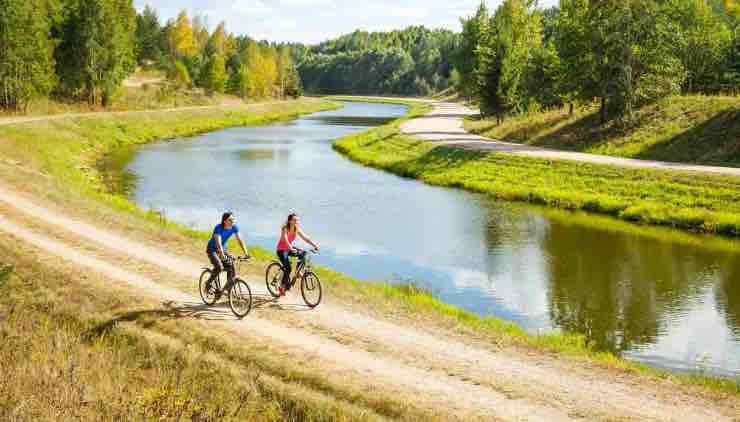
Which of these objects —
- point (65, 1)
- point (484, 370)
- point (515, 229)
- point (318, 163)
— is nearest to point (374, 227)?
point (515, 229)

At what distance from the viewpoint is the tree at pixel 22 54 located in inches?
2290

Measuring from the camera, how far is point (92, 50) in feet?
232

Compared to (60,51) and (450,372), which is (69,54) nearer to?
(60,51)

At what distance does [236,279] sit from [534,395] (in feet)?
22.3

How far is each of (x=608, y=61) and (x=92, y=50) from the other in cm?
5204

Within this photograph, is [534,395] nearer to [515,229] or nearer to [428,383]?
[428,383]

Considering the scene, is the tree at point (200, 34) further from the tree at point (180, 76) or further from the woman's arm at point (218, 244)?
the woman's arm at point (218, 244)

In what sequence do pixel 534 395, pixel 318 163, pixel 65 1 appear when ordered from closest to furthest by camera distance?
pixel 534 395 → pixel 318 163 → pixel 65 1

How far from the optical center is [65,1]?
74812 millimetres

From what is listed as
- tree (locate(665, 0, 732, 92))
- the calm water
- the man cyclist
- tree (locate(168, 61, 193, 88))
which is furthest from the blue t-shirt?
tree (locate(168, 61, 193, 88))

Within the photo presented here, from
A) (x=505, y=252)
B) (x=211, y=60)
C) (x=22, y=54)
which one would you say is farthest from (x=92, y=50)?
(x=505, y=252)

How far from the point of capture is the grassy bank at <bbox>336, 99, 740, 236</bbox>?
29250mm

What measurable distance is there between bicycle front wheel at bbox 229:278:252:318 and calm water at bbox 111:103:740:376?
6.50 metres

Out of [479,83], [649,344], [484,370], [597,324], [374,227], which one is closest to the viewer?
[484,370]
